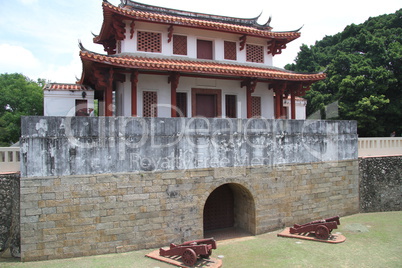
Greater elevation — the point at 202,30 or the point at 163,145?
the point at 202,30

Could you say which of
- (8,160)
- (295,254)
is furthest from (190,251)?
(8,160)

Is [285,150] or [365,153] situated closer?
[285,150]

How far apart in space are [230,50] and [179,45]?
2.31 metres

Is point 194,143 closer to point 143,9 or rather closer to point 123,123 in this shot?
point 123,123

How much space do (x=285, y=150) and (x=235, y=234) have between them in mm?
3212

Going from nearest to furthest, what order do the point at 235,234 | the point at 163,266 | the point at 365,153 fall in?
the point at 163,266 → the point at 235,234 → the point at 365,153

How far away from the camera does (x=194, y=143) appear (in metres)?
8.84

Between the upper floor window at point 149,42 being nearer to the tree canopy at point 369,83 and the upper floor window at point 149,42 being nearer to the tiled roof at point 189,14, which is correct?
the tiled roof at point 189,14

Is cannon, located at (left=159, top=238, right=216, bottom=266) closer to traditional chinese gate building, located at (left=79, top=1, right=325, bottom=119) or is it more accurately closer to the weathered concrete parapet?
the weathered concrete parapet

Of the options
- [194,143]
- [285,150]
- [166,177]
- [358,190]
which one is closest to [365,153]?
[358,190]

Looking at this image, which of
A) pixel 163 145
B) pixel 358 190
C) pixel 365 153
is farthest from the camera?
pixel 365 153

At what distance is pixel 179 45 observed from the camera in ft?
40.0

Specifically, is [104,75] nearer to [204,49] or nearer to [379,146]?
[204,49]

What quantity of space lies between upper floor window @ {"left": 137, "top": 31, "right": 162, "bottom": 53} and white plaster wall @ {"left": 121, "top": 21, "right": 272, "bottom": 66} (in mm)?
145
